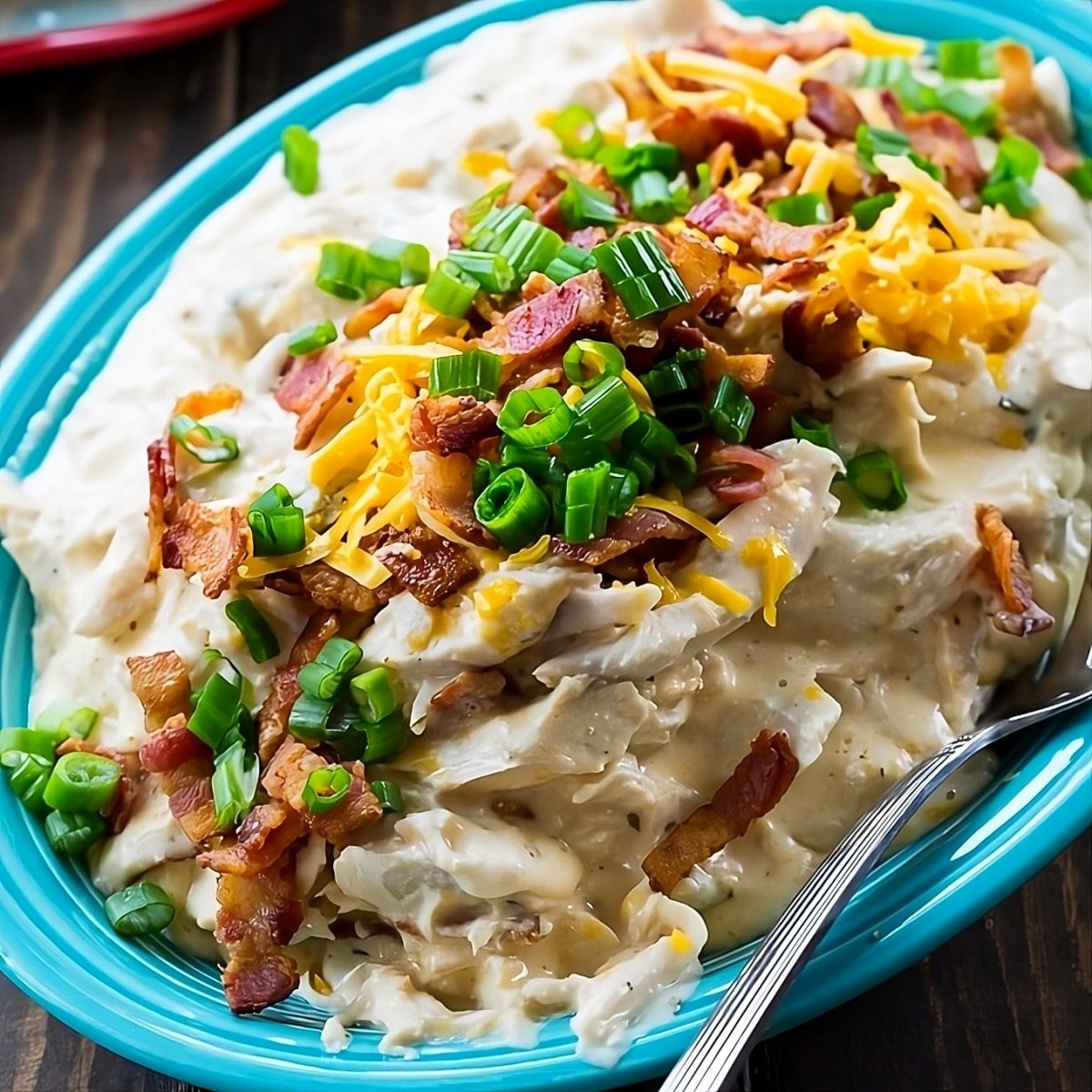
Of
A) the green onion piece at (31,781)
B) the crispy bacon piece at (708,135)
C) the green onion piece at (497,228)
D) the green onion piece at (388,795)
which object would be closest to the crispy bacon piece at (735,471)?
the green onion piece at (497,228)

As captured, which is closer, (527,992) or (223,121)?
(527,992)

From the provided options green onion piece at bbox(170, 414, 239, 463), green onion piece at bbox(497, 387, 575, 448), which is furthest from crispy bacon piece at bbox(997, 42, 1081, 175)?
green onion piece at bbox(170, 414, 239, 463)

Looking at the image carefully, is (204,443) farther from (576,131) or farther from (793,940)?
(793,940)

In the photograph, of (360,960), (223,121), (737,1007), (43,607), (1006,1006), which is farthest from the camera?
(223,121)

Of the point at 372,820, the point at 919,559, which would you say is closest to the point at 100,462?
the point at 372,820

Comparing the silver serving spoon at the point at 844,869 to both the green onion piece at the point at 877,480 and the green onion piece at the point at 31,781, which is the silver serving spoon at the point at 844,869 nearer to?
the green onion piece at the point at 877,480

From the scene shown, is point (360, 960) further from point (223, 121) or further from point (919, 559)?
point (223, 121)

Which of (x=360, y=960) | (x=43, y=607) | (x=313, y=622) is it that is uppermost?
(x=313, y=622)

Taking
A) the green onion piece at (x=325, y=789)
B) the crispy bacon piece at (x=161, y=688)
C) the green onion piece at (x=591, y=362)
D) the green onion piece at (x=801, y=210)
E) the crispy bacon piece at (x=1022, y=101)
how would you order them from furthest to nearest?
the crispy bacon piece at (x=1022, y=101) < the green onion piece at (x=801, y=210) < the crispy bacon piece at (x=161, y=688) < the green onion piece at (x=591, y=362) < the green onion piece at (x=325, y=789)
